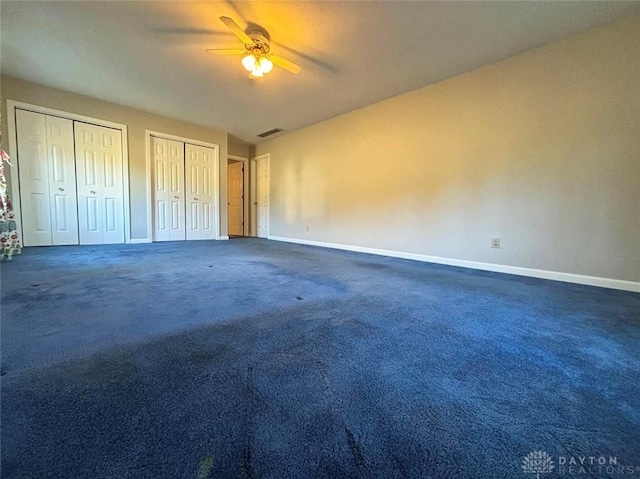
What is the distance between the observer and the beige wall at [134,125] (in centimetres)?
371

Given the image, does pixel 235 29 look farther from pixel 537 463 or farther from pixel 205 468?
pixel 537 463

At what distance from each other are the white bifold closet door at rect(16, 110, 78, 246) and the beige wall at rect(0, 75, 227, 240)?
0.72 ft

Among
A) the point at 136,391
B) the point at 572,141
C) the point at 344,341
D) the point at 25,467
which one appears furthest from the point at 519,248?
the point at 25,467

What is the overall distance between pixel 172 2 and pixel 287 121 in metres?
2.92

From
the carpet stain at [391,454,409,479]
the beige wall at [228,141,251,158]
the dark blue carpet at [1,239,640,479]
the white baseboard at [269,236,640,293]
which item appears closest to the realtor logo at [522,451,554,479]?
the dark blue carpet at [1,239,640,479]

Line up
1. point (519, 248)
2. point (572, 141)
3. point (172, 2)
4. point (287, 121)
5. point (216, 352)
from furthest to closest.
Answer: point (287, 121) → point (519, 248) → point (572, 141) → point (172, 2) → point (216, 352)

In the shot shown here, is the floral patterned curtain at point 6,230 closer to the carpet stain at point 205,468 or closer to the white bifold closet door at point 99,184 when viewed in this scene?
the white bifold closet door at point 99,184

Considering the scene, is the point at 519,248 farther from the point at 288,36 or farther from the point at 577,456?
the point at 288,36

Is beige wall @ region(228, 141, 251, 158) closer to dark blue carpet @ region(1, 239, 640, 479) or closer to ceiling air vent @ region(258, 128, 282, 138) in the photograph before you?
ceiling air vent @ region(258, 128, 282, 138)

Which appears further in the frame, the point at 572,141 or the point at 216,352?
the point at 572,141

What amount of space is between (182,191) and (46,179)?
1947 millimetres

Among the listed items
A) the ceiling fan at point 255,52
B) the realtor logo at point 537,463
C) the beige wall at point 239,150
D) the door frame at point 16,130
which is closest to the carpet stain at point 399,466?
the realtor logo at point 537,463

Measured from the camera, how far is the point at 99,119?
14.1 ft

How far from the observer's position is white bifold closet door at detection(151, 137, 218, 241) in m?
5.09
